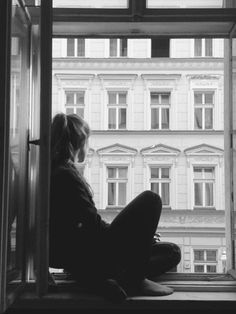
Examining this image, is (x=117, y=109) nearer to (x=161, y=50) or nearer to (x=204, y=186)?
(x=161, y=50)

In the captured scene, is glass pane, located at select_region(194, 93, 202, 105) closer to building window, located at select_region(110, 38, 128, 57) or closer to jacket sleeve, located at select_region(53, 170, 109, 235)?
building window, located at select_region(110, 38, 128, 57)

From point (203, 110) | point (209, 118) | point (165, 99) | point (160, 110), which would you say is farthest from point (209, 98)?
point (160, 110)

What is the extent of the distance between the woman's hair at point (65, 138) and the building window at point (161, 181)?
48.9ft

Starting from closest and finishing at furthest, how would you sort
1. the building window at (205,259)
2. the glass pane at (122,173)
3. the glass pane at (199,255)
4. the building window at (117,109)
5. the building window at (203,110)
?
the building window at (205,259) < the building window at (117,109) < the building window at (203,110) < the glass pane at (199,255) < the glass pane at (122,173)

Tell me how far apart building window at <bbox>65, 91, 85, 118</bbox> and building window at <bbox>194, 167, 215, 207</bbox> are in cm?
427

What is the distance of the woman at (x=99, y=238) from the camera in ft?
6.13

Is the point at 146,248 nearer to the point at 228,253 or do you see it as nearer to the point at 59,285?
the point at 59,285

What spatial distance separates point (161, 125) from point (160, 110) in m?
0.68

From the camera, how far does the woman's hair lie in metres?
1.98

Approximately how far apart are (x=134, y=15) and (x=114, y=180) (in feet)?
55.4

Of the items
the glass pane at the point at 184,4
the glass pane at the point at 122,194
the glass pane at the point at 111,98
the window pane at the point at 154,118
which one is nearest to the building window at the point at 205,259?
the glass pane at the point at 122,194

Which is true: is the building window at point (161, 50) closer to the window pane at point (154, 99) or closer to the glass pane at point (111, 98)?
the window pane at point (154, 99)

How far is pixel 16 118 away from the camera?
Result: 5.76 feet

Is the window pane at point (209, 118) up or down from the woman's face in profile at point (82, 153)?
up
